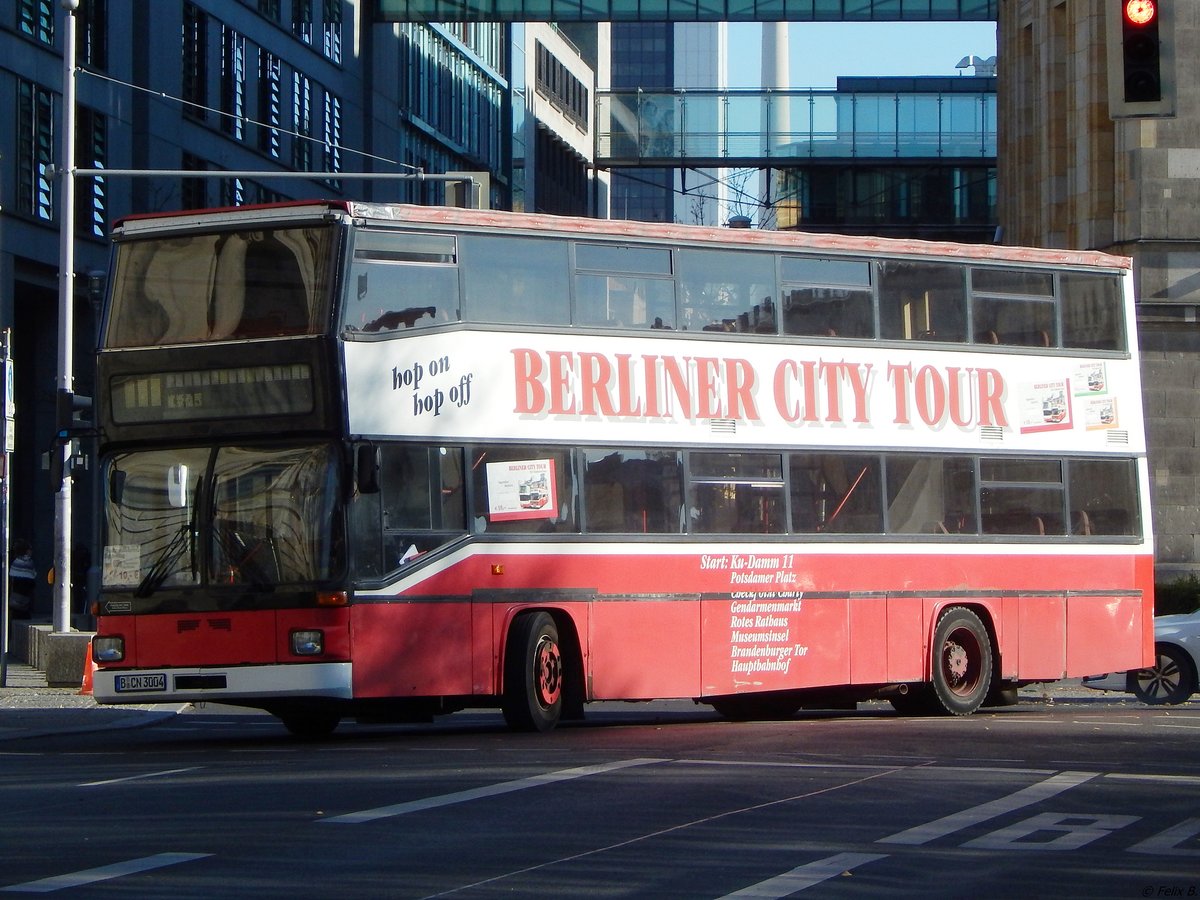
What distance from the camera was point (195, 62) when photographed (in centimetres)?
4566

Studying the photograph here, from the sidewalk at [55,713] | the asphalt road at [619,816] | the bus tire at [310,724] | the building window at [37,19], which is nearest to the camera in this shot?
the asphalt road at [619,816]

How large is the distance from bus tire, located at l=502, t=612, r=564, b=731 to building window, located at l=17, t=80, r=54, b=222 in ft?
79.5

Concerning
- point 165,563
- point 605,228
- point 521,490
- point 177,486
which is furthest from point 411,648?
point 605,228

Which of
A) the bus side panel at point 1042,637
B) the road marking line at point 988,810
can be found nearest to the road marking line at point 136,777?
the road marking line at point 988,810

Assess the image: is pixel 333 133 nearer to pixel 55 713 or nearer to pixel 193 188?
pixel 193 188

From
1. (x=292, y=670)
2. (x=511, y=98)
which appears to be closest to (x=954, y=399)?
(x=292, y=670)

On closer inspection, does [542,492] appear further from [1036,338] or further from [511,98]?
[511,98]

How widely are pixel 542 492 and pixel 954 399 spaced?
4676 millimetres

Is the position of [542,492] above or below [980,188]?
below

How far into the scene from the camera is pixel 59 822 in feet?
35.3

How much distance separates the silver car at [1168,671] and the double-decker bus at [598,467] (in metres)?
1.62

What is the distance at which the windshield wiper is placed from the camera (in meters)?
15.8

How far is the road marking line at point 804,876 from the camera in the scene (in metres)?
8.29

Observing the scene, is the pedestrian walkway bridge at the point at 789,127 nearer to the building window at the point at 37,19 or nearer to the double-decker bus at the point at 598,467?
the building window at the point at 37,19
